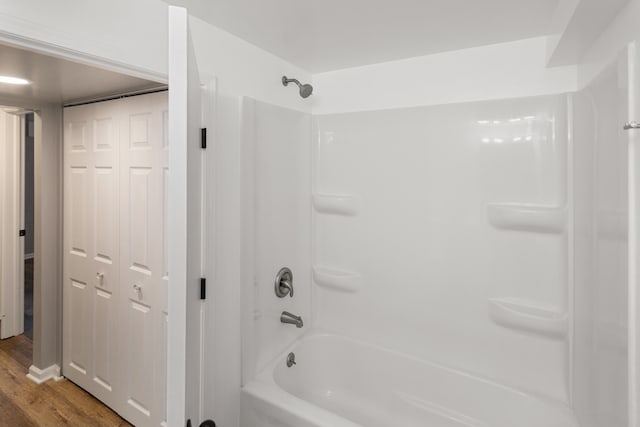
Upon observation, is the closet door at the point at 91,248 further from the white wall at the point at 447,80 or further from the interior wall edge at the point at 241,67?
the white wall at the point at 447,80

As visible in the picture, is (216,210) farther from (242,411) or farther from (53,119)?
(53,119)

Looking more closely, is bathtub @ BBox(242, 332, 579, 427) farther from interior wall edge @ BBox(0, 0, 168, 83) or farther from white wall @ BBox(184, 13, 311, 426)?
interior wall edge @ BBox(0, 0, 168, 83)

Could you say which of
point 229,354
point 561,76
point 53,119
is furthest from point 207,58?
point 53,119

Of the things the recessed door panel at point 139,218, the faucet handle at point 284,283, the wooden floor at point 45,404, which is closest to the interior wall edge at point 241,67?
the recessed door panel at point 139,218

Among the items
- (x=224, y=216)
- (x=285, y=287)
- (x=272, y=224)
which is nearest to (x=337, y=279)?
(x=285, y=287)

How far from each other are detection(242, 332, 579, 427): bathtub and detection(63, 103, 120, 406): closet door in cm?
128

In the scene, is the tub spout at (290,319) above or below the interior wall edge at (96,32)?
below

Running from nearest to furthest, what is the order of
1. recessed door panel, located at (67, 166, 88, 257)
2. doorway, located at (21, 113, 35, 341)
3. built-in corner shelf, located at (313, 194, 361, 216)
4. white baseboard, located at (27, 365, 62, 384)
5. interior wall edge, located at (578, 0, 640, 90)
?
interior wall edge, located at (578, 0, 640, 90), built-in corner shelf, located at (313, 194, 361, 216), recessed door panel, located at (67, 166, 88, 257), white baseboard, located at (27, 365, 62, 384), doorway, located at (21, 113, 35, 341)

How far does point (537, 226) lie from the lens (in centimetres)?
169

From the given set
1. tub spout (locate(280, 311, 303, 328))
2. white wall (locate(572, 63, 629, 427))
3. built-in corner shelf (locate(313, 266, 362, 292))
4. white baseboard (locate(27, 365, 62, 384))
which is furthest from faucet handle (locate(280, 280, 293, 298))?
white baseboard (locate(27, 365, 62, 384))

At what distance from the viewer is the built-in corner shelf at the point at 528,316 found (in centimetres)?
167

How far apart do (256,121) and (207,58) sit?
39 cm

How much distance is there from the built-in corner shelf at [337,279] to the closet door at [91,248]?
1406 mm

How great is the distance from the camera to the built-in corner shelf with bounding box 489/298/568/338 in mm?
1667
